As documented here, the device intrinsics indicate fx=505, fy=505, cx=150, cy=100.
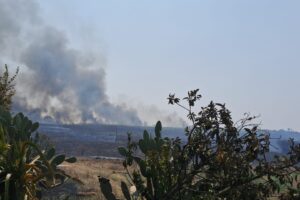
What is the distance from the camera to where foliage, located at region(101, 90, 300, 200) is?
5.57m

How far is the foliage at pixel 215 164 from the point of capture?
219 inches

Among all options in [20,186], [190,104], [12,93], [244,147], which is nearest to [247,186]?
[244,147]

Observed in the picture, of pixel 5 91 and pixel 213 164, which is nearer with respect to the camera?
pixel 213 164

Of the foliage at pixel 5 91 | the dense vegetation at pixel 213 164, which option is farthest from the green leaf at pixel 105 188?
the foliage at pixel 5 91

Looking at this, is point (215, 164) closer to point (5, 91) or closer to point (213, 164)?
point (213, 164)

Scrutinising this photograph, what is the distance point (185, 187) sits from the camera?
5914 mm

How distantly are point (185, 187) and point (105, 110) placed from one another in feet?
420

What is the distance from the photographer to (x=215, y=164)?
5684 mm

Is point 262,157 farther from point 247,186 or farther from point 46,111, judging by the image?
point 46,111

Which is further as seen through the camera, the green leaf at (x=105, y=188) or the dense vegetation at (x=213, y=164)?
the green leaf at (x=105, y=188)

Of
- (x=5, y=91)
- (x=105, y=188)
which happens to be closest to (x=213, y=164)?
(x=105, y=188)

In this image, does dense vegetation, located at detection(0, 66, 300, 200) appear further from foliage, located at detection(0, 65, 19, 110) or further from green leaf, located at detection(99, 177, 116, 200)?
foliage, located at detection(0, 65, 19, 110)

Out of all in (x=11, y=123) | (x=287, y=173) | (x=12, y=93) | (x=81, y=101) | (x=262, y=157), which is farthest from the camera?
(x=81, y=101)

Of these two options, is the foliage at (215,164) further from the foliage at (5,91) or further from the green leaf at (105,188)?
the foliage at (5,91)
